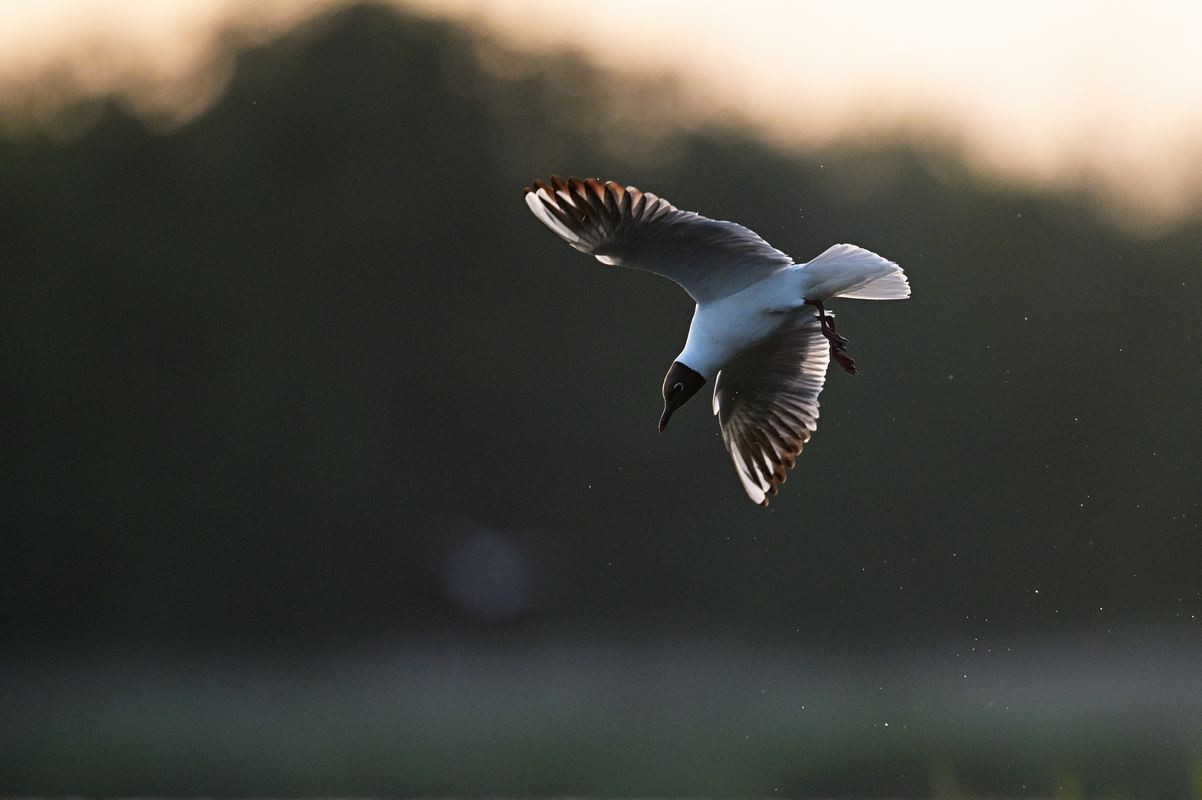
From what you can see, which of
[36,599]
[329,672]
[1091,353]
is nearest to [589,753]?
[329,672]

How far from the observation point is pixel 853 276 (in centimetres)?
696

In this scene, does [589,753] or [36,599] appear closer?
[589,753]

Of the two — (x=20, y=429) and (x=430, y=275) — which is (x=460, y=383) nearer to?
(x=430, y=275)

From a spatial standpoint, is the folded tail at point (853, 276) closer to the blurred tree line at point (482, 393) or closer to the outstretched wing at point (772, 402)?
the outstretched wing at point (772, 402)

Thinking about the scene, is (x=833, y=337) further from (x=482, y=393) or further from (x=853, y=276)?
(x=482, y=393)

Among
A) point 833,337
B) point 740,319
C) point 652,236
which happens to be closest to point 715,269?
point 740,319

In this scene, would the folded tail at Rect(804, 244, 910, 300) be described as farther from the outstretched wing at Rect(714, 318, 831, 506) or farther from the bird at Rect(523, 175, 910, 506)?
the outstretched wing at Rect(714, 318, 831, 506)

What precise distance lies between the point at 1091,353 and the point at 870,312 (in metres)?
2.71

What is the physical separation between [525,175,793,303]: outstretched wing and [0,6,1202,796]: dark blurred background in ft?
41.4

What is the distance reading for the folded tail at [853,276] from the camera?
6.97 m

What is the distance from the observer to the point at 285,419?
23562mm

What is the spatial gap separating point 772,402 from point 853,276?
125cm

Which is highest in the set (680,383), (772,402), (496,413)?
(496,413)

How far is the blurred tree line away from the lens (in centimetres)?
2284
